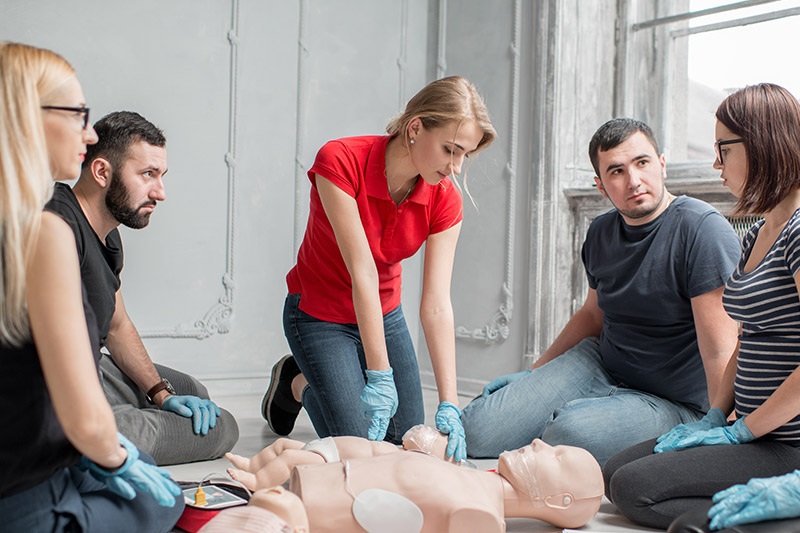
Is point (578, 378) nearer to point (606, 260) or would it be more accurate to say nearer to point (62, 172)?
point (606, 260)

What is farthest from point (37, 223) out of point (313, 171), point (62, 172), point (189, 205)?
point (189, 205)

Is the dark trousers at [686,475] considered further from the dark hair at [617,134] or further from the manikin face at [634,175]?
the dark hair at [617,134]

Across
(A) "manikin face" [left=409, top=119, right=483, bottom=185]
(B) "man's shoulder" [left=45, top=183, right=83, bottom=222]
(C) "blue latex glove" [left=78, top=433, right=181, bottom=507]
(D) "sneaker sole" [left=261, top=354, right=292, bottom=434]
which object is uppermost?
(A) "manikin face" [left=409, top=119, right=483, bottom=185]

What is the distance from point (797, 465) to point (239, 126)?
3.09 metres

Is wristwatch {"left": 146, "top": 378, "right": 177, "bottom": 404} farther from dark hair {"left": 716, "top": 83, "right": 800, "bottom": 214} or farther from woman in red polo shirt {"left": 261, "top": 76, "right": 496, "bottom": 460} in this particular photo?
dark hair {"left": 716, "top": 83, "right": 800, "bottom": 214}

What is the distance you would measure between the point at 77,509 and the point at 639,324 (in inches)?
67.9

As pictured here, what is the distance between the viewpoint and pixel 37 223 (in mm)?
1072

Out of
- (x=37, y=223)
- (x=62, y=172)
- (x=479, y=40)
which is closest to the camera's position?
(x=37, y=223)

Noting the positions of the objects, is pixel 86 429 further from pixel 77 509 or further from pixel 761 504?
pixel 761 504

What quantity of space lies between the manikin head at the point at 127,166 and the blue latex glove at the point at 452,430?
1.01 m

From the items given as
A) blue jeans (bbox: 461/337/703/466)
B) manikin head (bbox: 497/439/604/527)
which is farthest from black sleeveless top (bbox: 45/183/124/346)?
blue jeans (bbox: 461/337/703/466)

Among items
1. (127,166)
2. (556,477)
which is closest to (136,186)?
(127,166)

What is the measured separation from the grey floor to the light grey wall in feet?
1.13

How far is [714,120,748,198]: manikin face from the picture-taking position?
164cm
